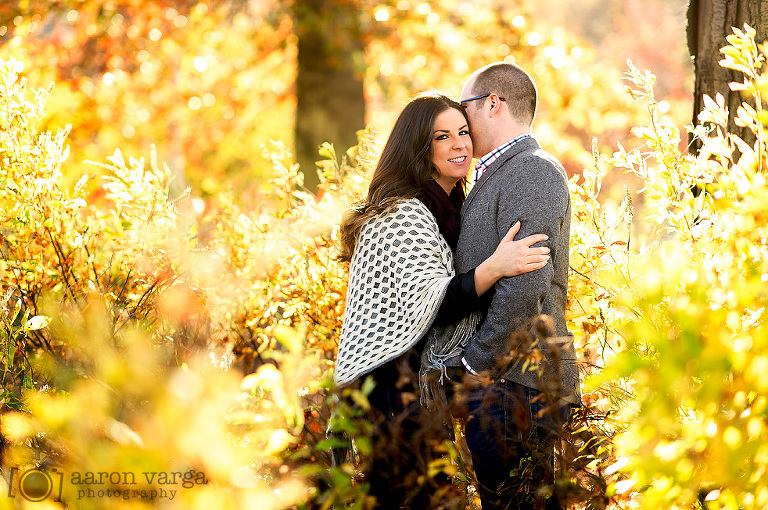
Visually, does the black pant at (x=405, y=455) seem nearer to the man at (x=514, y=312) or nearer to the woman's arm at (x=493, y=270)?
the man at (x=514, y=312)

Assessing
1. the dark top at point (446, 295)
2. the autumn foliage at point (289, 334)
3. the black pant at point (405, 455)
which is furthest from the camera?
the dark top at point (446, 295)

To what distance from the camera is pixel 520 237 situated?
8.25 feet

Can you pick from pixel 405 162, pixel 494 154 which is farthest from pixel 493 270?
pixel 405 162

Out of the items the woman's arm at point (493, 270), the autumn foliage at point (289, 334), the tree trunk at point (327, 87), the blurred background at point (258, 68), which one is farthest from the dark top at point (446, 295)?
the tree trunk at point (327, 87)

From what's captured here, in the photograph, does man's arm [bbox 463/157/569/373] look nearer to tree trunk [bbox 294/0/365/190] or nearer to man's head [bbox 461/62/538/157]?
man's head [bbox 461/62/538/157]

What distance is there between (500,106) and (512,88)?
9cm

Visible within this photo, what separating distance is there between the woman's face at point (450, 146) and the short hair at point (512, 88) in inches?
7.4

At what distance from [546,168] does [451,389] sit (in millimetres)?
907

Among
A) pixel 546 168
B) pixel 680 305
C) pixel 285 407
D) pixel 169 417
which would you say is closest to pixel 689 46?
pixel 546 168

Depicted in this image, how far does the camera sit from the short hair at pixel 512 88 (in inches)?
116

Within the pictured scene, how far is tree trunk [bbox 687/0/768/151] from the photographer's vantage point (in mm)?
2945

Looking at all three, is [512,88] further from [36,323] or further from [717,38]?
[36,323]

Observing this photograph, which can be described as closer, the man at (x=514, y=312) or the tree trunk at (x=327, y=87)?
the man at (x=514, y=312)

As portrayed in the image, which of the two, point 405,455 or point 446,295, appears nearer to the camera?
point 405,455
